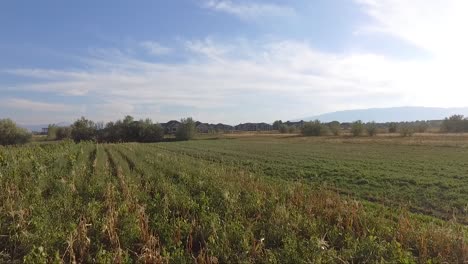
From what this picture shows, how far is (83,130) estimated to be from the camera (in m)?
122

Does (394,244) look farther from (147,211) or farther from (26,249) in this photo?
(26,249)

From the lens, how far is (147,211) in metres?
10.6

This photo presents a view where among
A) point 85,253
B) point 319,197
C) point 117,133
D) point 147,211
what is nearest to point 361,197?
point 319,197

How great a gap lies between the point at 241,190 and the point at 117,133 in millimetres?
111358

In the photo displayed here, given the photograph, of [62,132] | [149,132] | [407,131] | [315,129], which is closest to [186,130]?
[149,132]

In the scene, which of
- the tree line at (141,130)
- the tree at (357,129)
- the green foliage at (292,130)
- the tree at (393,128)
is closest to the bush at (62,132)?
the tree line at (141,130)

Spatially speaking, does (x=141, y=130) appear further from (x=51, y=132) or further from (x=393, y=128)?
(x=393, y=128)

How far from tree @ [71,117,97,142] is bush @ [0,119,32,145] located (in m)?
18.3

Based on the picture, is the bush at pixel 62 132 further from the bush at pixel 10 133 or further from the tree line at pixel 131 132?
the bush at pixel 10 133

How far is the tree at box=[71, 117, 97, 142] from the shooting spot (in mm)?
120562

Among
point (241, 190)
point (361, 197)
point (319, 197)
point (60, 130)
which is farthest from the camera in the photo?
point (60, 130)

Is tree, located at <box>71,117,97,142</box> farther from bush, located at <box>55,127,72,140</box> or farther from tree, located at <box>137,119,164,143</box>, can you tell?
tree, located at <box>137,119,164,143</box>

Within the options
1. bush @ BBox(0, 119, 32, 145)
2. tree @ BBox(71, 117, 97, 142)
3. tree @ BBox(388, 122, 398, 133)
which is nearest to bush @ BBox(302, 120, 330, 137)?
tree @ BBox(388, 122, 398, 133)

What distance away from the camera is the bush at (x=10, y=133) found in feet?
327
